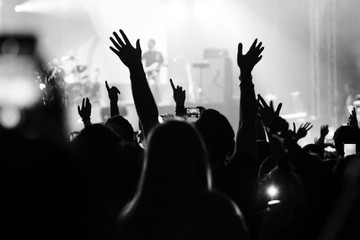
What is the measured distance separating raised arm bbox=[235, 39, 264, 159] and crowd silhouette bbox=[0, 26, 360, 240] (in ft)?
1.25

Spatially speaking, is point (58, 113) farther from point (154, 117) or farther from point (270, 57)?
point (270, 57)

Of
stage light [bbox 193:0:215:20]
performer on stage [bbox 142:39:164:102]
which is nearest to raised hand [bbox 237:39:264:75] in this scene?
performer on stage [bbox 142:39:164:102]

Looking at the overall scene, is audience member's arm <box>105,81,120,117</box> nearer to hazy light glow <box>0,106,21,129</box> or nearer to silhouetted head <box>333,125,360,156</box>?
silhouetted head <box>333,125,360,156</box>

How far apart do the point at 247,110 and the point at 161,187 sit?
174cm

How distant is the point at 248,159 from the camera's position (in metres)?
3.42

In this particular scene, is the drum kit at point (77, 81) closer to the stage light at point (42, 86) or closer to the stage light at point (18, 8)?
the stage light at point (18, 8)

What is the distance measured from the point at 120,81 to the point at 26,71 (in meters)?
15.6

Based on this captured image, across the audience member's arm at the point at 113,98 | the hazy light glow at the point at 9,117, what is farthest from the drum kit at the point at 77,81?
the hazy light glow at the point at 9,117

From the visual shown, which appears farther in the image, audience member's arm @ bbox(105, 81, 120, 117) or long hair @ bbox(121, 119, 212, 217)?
audience member's arm @ bbox(105, 81, 120, 117)

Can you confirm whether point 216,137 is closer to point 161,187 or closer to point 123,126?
point 161,187

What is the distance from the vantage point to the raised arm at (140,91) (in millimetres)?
4043

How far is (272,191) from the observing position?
3.58 m

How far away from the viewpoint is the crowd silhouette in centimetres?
231

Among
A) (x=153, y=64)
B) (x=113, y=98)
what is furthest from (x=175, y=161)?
(x=153, y=64)
